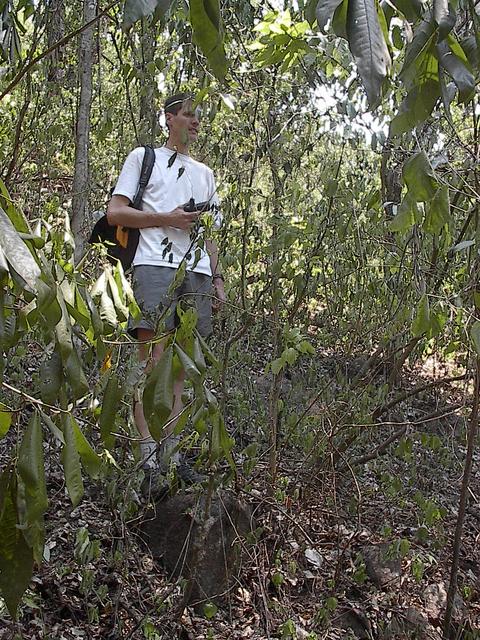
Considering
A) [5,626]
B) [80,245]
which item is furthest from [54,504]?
[80,245]

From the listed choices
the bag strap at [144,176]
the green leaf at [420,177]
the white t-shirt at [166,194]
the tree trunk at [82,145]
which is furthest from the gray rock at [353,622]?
the tree trunk at [82,145]

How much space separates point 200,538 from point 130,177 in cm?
155

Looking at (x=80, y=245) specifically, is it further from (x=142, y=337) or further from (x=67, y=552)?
(x=67, y=552)

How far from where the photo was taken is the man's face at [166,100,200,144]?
10.5ft

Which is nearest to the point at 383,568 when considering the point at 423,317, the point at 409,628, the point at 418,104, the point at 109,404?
the point at 409,628

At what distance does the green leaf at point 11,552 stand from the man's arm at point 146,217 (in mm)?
1924

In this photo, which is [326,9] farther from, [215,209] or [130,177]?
[130,177]

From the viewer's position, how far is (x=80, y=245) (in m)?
3.97

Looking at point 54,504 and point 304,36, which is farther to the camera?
point 54,504

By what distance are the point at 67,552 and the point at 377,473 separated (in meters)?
1.73

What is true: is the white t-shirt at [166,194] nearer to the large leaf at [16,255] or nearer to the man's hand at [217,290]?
the man's hand at [217,290]

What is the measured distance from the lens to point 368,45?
3.27 feet

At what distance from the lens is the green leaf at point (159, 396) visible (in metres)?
1.49

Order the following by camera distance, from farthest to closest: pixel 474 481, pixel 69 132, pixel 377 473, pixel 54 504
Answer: pixel 69 132 → pixel 474 481 → pixel 377 473 → pixel 54 504
